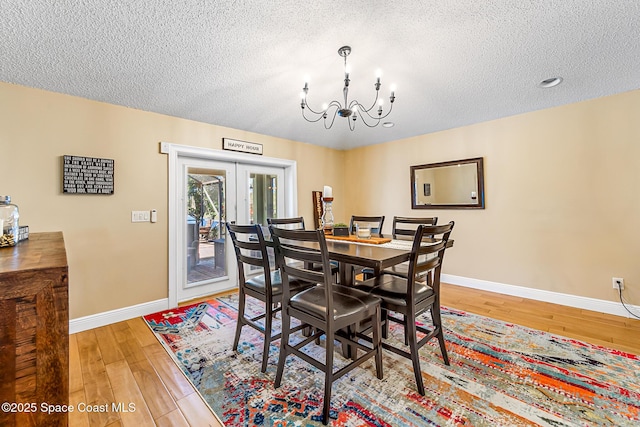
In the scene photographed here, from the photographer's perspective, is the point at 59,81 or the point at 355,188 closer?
the point at 59,81

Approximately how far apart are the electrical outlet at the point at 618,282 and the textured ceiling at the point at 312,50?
1941 mm

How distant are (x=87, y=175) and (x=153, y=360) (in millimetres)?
1888

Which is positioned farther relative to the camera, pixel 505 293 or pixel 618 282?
pixel 505 293

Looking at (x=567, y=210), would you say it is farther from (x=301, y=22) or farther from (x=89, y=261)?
(x=89, y=261)

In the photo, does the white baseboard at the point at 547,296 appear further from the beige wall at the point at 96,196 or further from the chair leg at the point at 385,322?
the beige wall at the point at 96,196

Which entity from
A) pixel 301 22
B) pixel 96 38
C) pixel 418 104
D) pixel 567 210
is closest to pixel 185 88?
pixel 96 38

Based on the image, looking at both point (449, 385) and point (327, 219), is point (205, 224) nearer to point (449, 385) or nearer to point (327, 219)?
point (327, 219)

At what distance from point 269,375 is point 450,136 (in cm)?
380

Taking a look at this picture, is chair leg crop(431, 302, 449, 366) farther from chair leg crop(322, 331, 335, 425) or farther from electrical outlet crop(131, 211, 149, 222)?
electrical outlet crop(131, 211, 149, 222)

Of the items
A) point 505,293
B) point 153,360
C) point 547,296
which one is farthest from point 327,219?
point 547,296

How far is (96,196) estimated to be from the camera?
8.95 ft

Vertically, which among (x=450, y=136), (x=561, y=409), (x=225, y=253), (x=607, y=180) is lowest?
(x=561, y=409)

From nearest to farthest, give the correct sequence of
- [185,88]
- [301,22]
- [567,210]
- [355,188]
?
1. [301,22]
2. [185,88]
3. [567,210]
4. [355,188]

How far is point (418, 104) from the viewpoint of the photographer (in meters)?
3.01
